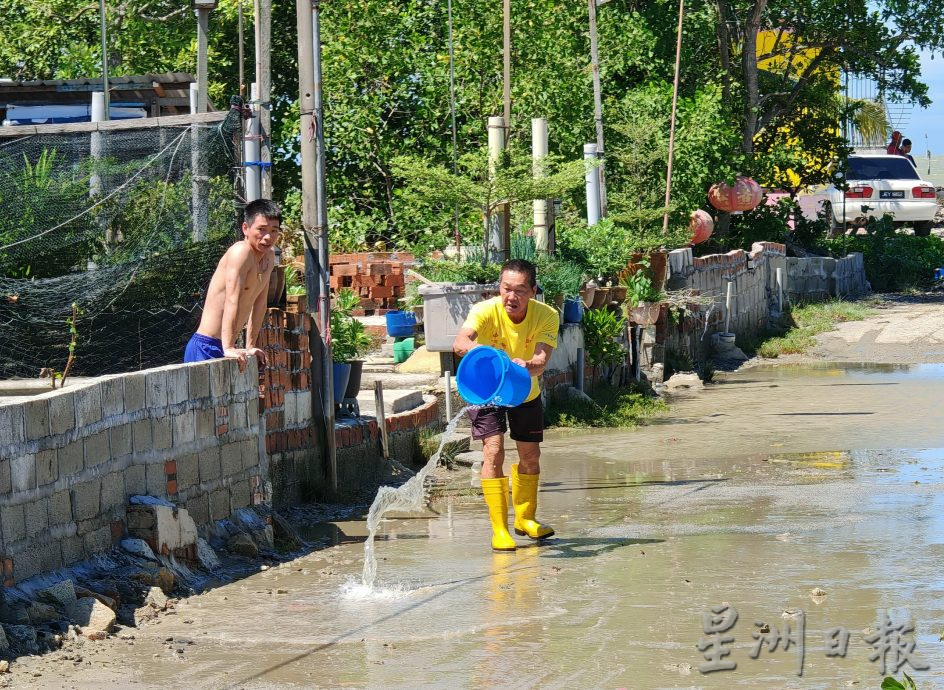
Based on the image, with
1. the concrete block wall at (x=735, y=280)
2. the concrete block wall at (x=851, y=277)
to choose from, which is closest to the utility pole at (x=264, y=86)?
the concrete block wall at (x=735, y=280)

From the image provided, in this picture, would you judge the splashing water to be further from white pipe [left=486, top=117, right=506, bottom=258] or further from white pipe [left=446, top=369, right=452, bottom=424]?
white pipe [left=486, top=117, right=506, bottom=258]

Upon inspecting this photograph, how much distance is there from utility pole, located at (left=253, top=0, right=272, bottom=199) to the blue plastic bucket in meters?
2.63

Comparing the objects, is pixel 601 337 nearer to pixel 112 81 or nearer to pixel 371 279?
pixel 371 279

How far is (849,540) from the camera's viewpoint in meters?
8.07

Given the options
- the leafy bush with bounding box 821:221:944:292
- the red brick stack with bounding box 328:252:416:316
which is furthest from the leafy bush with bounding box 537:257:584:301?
the leafy bush with bounding box 821:221:944:292

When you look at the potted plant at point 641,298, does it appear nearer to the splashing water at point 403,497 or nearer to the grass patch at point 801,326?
the grass patch at point 801,326

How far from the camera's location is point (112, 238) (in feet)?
33.7

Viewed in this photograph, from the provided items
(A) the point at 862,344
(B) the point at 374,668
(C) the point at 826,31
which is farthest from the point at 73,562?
(C) the point at 826,31

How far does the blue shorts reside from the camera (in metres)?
8.54

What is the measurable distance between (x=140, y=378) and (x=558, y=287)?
24.2 ft

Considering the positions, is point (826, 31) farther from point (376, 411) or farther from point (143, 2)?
point (376, 411)

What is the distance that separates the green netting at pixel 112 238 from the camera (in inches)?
392

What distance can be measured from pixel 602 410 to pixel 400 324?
2254 millimetres

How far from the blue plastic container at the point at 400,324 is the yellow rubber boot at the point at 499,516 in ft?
20.3
